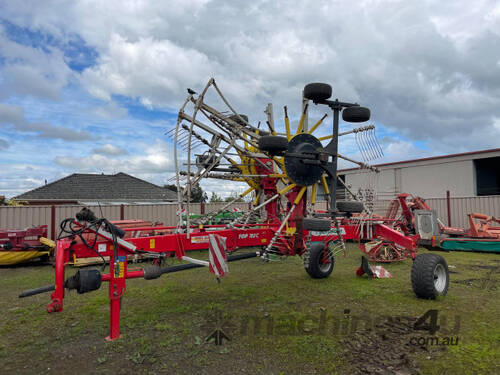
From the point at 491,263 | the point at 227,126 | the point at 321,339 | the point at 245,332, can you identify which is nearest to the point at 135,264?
the point at 227,126

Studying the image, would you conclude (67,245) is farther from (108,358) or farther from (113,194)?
(113,194)

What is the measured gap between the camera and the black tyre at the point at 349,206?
645 centimetres

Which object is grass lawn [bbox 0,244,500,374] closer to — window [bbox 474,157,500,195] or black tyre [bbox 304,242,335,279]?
black tyre [bbox 304,242,335,279]

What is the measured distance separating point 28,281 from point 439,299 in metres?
9.63

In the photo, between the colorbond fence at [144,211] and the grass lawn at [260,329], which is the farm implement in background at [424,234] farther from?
the grass lawn at [260,329]

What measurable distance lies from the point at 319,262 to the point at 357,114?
384 centimetres

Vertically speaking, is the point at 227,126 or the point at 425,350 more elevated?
the point at 227,126

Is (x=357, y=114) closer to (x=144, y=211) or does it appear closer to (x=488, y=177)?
(x=144, y=211)

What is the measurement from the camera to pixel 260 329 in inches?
198

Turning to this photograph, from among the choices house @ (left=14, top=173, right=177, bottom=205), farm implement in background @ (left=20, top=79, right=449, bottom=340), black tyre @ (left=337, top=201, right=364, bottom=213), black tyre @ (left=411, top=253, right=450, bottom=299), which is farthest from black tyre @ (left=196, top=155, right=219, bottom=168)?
house @ (left=14, top=173, right=177, bottom=205)

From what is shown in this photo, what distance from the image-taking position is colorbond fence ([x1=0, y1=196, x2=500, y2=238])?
44.0 feet

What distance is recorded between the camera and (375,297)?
6707 millimetres

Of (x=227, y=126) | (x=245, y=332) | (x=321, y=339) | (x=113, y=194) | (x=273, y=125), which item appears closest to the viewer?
(x=321, y=339)
